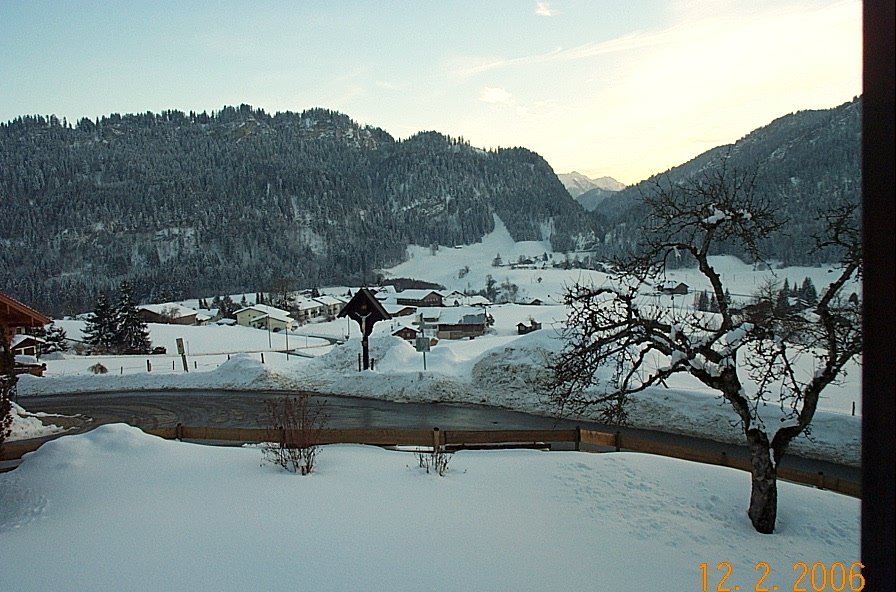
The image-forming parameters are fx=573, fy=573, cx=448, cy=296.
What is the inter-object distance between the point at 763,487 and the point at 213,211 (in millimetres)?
141584

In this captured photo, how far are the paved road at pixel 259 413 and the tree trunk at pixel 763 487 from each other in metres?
6.20

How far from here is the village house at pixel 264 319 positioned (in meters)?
58.4

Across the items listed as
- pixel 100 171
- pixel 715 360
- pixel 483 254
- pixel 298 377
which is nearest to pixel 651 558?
pixel 715 360

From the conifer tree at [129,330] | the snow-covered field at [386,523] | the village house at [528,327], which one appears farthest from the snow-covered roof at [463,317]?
the snow-covered field at [386,523]

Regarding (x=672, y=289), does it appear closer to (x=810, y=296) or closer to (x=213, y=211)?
(x=810, y=296)

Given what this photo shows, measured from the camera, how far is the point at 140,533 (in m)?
6.50

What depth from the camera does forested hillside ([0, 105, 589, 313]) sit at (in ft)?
349

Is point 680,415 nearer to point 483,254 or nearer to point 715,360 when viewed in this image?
point 715,360

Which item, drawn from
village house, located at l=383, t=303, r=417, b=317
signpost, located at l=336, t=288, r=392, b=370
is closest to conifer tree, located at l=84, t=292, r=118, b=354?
signpost, located at l=336, t=288, r=392, b=370

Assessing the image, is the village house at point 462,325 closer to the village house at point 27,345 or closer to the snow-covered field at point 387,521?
the village house at point 27,345

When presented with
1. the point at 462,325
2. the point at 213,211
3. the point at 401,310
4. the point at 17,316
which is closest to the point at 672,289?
the point at 17,316

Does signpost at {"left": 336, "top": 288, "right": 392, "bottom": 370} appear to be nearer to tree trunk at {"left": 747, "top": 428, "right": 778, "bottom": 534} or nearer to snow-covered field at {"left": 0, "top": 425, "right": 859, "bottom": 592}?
snow-covered field at {"left": 0, "top": 425, "right": 859, "bottom": 592}

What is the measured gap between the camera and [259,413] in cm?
1631

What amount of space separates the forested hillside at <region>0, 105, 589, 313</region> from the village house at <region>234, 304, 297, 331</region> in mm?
30086
